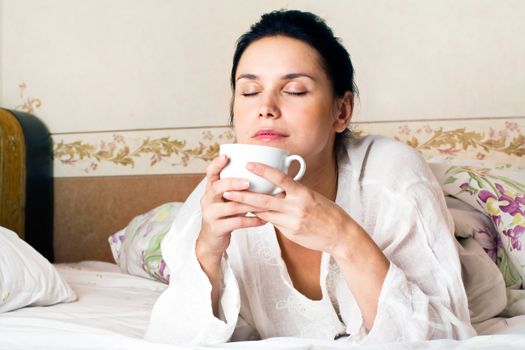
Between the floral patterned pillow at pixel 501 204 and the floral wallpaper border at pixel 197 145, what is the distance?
491mm

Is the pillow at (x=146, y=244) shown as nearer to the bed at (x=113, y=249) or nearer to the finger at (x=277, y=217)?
the bed at (x=113, y=249)

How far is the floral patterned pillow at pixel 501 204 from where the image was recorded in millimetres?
1438

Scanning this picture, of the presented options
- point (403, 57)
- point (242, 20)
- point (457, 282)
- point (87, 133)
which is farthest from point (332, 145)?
point (87, 133)

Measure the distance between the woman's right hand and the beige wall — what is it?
1.30 meters

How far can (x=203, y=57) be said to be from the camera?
2416 millimetres

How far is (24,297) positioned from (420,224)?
929 millimetres

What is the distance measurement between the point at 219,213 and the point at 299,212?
0.12 m

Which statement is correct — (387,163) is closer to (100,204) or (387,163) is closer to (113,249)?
(113,249)

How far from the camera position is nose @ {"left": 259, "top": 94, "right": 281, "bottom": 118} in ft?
3.50

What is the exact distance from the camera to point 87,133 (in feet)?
8.25

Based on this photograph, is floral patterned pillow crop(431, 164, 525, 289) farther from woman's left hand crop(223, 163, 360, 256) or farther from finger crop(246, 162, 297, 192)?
finger crop(246, 162, 297, 192)

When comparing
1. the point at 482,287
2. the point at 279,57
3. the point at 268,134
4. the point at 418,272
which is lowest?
the point at 482,287

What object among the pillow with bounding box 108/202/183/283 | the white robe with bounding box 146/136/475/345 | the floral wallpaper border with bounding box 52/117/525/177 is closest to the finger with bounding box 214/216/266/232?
the white robe with bounding box 146/136/475/345

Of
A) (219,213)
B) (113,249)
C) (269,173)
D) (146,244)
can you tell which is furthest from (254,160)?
(113,249)
